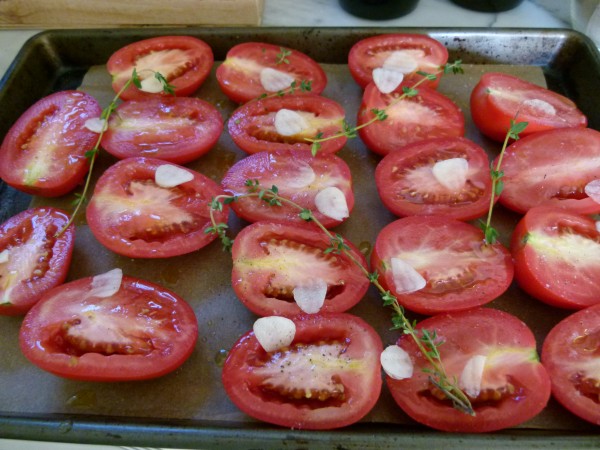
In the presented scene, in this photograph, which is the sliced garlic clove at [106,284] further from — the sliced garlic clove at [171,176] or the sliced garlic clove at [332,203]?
the sliced garlic clove at [332,203]

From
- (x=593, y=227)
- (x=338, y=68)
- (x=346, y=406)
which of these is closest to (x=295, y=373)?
(x=346, y=406)

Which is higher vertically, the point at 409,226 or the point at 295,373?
the point at 409,226

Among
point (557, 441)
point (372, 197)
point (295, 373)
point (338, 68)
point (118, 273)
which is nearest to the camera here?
point (557, 441)

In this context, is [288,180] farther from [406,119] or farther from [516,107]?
[516,107]

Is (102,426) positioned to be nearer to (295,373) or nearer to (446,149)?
(295,373)

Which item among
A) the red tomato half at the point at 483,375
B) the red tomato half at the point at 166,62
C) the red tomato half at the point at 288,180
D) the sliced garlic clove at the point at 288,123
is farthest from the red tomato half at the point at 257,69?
the red tomato half at the point at 483,375

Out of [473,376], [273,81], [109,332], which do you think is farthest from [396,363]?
[273,81]

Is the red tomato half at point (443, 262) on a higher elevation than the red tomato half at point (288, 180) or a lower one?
lower
